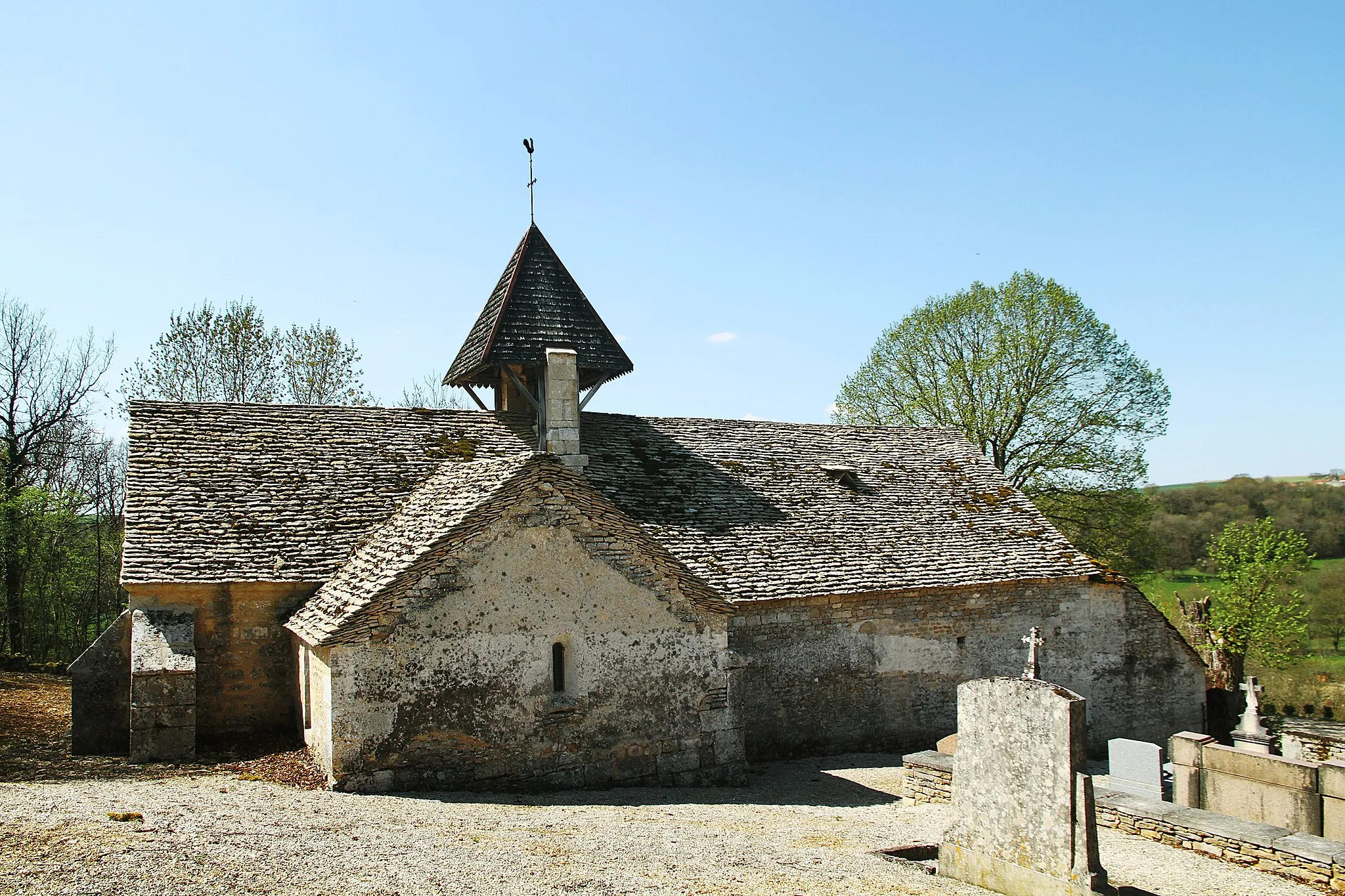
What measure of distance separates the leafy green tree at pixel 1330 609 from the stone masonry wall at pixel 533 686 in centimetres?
3719

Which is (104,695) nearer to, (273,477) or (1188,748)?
(273,477)

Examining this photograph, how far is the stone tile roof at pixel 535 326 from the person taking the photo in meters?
17.1

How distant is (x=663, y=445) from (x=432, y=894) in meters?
12.0

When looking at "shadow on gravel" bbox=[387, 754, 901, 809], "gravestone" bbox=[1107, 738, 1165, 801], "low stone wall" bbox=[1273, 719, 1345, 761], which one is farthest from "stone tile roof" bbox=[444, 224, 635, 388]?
"low stone wall" bbox=[1273, 719, 1345, 761]

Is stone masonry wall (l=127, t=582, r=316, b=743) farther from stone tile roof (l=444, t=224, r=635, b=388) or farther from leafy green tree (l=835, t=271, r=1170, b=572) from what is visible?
leafy green tree (l=835, t=271, r=1170, b=572)

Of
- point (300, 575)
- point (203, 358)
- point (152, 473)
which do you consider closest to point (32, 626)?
point (203, 358)

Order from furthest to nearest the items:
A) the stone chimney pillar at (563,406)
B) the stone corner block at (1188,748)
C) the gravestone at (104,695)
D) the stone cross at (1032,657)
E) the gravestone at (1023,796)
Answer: the stone chimney pillar at (563,406) → the stone corner block at (1188,748) → the gravestone at (104,695) → the stone cross at (1032,657) → the gravestone at (1023,796)

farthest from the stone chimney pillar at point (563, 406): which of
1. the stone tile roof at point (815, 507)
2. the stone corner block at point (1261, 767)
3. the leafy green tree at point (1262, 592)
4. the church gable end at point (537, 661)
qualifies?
the leafy green tree at point (1262, 592)

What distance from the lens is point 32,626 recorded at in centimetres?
2955

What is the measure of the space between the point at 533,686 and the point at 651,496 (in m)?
5.71

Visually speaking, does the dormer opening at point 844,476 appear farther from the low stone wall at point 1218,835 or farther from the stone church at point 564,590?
the low stone wall at point 1218,835

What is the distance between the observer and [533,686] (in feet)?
34.7

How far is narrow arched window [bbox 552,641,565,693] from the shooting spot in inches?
427

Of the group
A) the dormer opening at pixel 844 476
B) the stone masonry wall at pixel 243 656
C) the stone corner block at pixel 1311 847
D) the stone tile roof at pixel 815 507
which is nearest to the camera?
the stone corner block at pixel 1311 847
